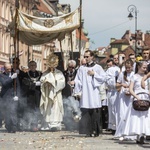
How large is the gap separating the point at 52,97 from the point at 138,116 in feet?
18.3

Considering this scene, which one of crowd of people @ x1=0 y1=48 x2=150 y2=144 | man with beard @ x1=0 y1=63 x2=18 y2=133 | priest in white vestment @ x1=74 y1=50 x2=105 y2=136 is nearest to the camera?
crowd of people @ x1=0 y1=48 x2=150 y2=144

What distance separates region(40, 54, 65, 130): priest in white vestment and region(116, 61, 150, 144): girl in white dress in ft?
17.1

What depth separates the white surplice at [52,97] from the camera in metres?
20.2

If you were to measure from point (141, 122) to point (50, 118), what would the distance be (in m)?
5.77

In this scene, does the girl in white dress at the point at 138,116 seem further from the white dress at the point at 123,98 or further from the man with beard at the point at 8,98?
the man with beard at the point at 8,98

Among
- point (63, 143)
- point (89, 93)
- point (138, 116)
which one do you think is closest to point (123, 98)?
point (89, 93)

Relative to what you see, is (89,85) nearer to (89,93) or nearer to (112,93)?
(89,93)

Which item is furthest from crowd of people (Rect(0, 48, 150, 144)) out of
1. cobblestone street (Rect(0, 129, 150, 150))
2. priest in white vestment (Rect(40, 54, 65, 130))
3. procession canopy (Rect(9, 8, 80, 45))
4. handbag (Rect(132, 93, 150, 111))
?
procession canopy (Rect(9, 8, 80, 45))

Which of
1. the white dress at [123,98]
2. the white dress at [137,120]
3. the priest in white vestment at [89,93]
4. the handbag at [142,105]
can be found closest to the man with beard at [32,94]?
the priest in white vestment at [89,93]

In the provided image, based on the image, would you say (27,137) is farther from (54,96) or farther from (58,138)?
(54,96)

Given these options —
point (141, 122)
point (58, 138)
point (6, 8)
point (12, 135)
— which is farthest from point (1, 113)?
point (6, 8)

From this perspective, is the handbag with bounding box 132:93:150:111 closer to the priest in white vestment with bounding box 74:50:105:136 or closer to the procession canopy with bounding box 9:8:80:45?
the priest in white vestment with bounding box 74:50:105:136

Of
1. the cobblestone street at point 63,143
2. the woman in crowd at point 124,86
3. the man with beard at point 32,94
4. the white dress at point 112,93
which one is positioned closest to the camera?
the cobblestone street at point 63,143

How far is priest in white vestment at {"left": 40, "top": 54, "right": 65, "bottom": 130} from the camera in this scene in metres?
20.2
